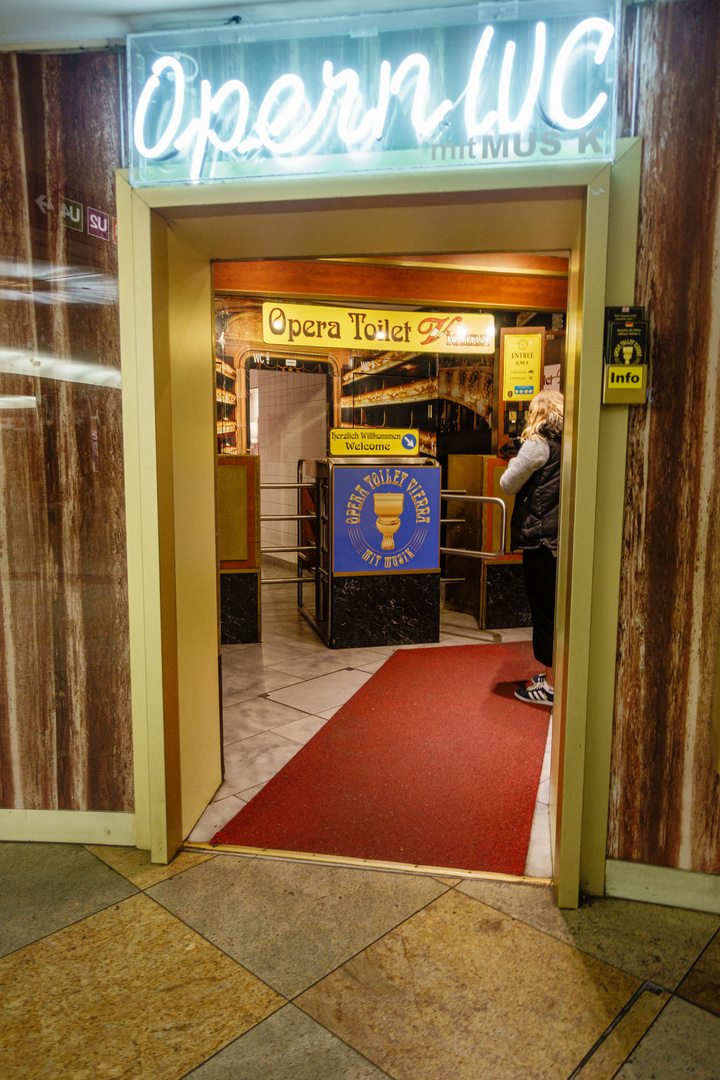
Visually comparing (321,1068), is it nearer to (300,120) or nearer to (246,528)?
(300,120)

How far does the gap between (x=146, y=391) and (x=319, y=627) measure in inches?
130

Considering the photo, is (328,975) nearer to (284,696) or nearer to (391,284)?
(284,696)

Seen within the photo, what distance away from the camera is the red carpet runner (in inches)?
89.0

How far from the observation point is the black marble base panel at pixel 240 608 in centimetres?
471

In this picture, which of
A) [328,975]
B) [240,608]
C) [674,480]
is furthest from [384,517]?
[328,975]

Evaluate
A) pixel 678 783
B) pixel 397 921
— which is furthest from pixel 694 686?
pixel 397 921

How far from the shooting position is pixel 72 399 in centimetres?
212

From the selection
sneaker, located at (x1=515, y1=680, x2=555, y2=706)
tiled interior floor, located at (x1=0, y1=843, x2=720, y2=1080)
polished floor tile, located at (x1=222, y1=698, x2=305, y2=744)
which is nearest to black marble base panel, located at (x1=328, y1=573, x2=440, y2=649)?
polished floor tile, located at (x1=222, y1=698, x2=305, y2=744)

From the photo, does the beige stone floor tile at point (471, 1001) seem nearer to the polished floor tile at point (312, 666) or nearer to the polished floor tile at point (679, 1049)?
the polished floor tile at point (679, 1049)

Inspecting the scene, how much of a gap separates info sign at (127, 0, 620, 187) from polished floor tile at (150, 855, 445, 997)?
2059 mm

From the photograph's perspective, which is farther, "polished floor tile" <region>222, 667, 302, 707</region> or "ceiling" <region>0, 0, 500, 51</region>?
"polished floor tile" <region>222, 667, 302, 707</region>

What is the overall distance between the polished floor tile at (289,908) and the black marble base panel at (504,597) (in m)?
3.20

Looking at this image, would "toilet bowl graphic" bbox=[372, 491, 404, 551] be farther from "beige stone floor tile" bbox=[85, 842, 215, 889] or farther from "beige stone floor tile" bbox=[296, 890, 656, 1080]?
"beige stone floor tile" bbox=[296, 890, 656, 1080]

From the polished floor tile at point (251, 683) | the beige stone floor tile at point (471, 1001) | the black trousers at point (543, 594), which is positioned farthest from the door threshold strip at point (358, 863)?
the black trousers at point (543, 594)
